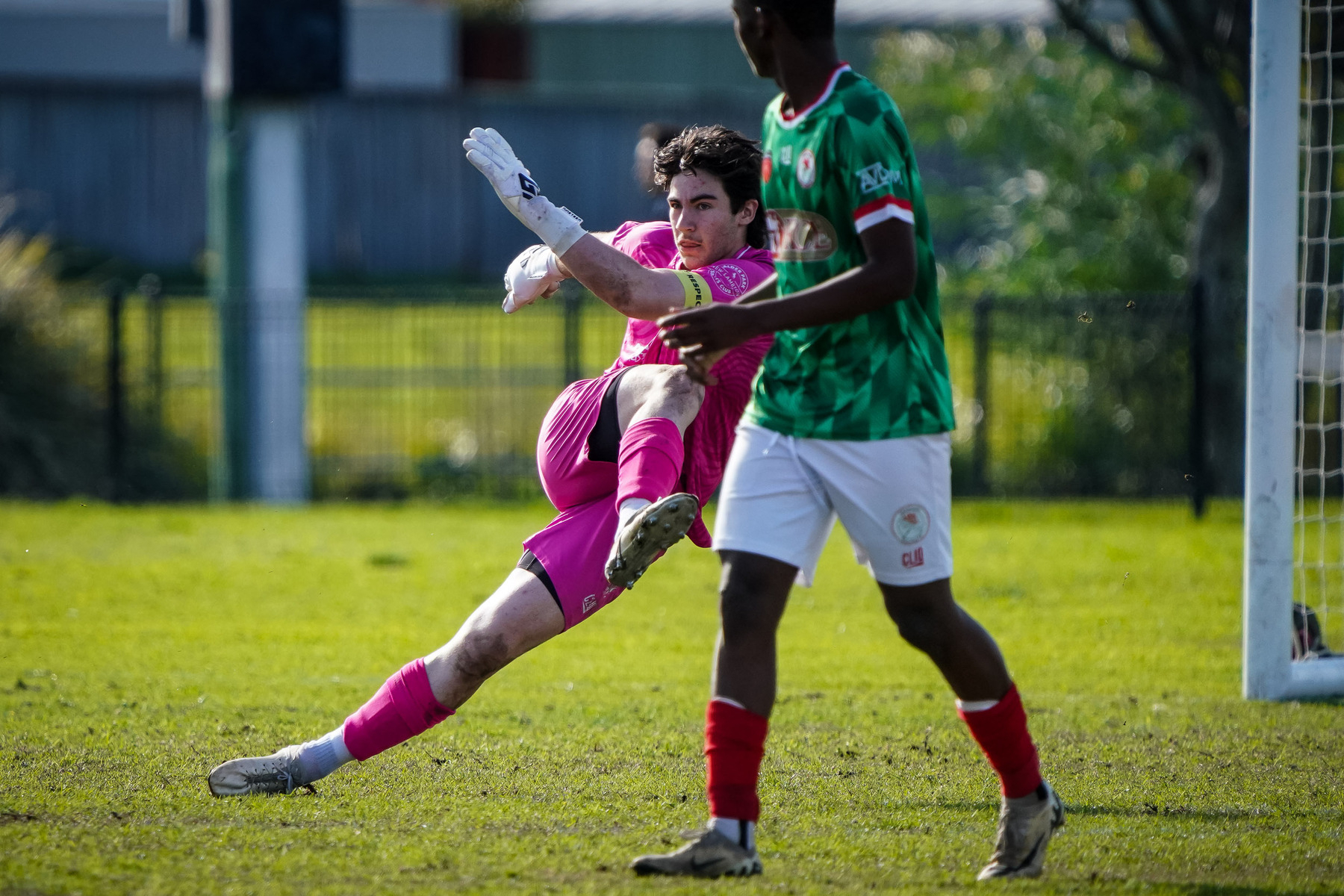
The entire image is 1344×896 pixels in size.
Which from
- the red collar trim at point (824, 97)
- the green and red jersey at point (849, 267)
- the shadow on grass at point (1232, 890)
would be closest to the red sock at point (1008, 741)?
the shadow on grass at point (1232, 890)

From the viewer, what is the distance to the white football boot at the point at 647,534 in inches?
167

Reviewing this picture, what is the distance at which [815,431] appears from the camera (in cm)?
392

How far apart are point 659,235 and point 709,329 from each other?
133cm

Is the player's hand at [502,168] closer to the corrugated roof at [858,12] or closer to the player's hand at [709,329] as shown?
the player's hand at [709,329]

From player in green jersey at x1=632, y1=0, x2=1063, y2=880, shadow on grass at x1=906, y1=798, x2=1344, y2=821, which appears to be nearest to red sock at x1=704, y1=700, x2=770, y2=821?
player in green jersey at x1=632, y1=0, x2=1063, y2=880

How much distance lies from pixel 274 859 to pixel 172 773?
1.20m

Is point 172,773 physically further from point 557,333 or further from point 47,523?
point 557,333

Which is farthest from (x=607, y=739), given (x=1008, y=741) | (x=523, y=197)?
(x=523, y=197)

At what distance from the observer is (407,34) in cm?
3634

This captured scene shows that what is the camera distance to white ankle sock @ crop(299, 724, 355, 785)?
15.8 ft

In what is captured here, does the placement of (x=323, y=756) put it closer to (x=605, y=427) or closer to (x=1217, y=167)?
(x=605, y=427)

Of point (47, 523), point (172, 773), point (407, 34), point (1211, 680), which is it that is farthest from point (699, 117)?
point (172, 773)

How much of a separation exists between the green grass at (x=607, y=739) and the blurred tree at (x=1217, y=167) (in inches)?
168

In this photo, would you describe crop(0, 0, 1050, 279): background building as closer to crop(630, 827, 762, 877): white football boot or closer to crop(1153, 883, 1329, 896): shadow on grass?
crop(1153, 883, 1329, 896): shadow on grass
